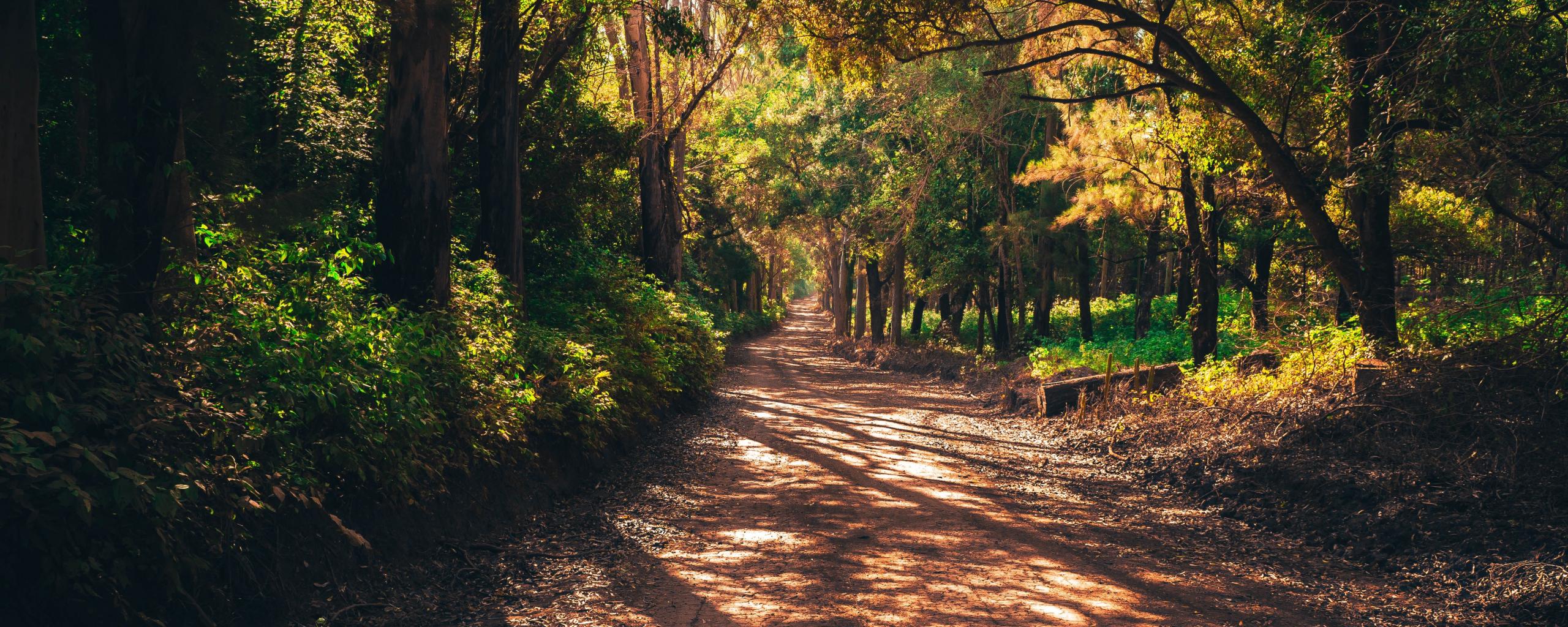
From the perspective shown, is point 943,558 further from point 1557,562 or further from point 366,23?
point 366,23

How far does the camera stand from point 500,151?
1458cm

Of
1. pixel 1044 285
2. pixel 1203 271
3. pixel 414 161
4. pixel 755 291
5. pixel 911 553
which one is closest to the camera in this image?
pixel 911 553

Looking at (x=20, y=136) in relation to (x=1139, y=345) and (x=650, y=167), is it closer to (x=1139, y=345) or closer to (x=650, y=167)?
(x=650, y=167)

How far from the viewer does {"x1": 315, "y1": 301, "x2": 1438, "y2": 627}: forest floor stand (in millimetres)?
6117

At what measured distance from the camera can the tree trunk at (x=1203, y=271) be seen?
16578 mm

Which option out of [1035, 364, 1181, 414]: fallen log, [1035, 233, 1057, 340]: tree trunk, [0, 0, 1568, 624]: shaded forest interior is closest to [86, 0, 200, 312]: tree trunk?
[0, 0, 1568, 624]: shaded forest interior

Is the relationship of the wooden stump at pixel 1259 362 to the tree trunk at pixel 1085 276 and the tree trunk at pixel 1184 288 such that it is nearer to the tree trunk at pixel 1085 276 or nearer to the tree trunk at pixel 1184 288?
the tree trunk at pixel 1184 288

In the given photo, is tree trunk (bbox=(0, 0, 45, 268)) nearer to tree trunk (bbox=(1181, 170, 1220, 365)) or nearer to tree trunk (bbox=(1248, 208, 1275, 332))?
tree trunk (bbox=(1181, 170, 1220, 365))

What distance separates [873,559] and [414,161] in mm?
6958

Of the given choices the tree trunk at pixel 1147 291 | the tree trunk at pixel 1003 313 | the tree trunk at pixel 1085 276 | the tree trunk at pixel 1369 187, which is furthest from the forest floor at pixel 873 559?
the tree trunk at pixel 1003 313

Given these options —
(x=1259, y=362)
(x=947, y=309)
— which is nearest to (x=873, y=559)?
(x=1259, y=362)

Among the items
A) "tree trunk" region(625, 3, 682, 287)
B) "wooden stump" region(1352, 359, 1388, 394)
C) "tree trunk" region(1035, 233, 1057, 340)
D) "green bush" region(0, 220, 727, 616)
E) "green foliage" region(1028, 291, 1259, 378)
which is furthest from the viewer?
"tree trunk" region(1035, 233, 1057, 340)

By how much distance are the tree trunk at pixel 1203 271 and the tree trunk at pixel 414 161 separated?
12541 millimetres

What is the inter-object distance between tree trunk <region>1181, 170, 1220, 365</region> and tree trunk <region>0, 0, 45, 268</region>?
15.9 meters
